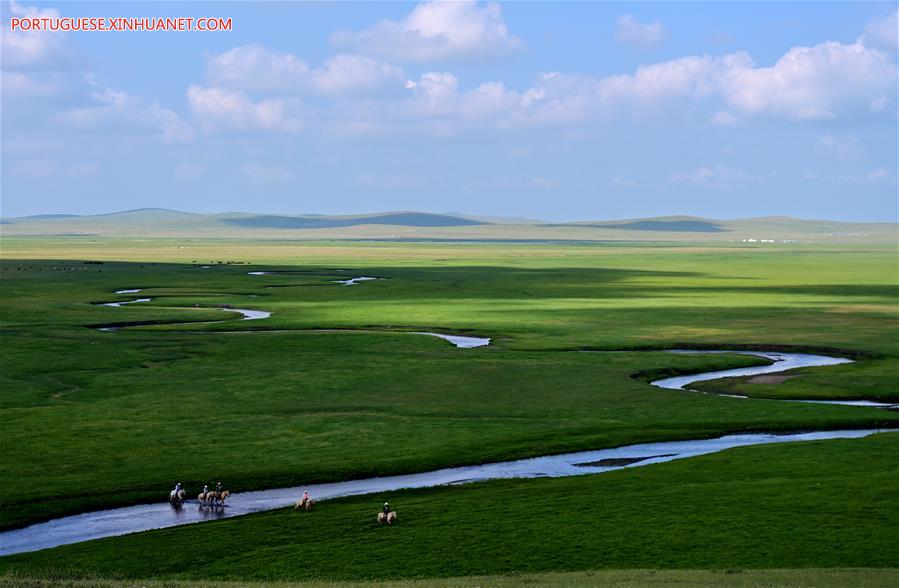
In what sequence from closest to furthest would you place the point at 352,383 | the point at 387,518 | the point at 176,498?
1. the point at 387,518
2. the point at 176,498
3. the point at 352,383

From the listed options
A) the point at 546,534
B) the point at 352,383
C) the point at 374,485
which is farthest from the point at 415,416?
the point at 546,534

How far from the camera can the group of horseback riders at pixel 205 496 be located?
3925 cm

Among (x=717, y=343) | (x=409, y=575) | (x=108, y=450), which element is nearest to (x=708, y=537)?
(x=409, y=575)

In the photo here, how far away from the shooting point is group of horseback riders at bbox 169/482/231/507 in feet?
129

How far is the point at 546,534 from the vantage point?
34.6 metres

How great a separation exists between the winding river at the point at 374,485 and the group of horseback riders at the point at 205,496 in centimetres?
27

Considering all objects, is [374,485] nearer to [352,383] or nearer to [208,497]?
[208,497]

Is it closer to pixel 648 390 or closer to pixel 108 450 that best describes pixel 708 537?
pixel 108 450

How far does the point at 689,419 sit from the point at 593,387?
A: 31.5 ft

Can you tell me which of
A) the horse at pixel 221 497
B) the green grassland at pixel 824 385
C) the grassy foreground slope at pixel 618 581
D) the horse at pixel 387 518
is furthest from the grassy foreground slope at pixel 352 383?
the grassy foreground slope at pixel 618 581

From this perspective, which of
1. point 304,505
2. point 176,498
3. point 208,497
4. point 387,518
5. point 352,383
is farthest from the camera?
point 352,383

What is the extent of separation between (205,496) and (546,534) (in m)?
11.8

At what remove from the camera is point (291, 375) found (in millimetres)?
67062

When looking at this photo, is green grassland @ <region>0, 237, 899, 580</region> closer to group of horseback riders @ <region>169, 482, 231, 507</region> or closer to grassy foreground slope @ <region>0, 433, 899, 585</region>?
grassy foreground slope @ <region>0, 433, 899, 585</region>
